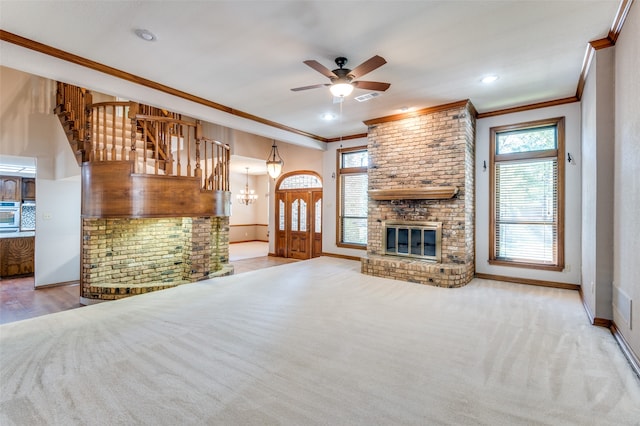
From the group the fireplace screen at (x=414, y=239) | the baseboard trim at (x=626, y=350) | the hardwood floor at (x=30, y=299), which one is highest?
the fireplace screen at (x=414, y=239)

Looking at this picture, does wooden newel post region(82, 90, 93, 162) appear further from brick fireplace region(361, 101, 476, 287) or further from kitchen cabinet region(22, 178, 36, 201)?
kitchen cabinet region(22, 178, 36, 201)

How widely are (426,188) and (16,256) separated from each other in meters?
8.80

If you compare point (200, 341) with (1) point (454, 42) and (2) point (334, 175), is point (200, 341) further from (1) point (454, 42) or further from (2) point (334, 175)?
(2) point (334, 175)

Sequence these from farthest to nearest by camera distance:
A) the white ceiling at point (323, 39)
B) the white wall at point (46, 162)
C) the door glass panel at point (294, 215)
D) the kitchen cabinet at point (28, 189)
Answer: the door glass panel at point (294, 215), the kitchen cabinet at point (28, 189), the white wall at point (46, 162), the white ceiling at point (323, 39)

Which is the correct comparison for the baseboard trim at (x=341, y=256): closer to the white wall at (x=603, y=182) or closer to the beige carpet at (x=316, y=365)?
the beige carpet at (x=316, y=365)

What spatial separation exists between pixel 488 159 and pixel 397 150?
161 cm

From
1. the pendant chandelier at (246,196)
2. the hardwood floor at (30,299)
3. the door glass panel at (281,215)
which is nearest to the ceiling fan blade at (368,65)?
the hardwood floor at (30,299)

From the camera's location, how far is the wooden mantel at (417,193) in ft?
16.9

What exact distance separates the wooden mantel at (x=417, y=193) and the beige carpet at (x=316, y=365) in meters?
1.79

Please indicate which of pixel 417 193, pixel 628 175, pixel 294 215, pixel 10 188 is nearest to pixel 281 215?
pixel 294 215

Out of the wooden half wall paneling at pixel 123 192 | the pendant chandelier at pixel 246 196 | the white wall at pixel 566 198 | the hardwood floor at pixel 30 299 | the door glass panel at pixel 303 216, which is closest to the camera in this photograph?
the wooden half wall paneling at pixel 123 192

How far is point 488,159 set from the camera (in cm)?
566

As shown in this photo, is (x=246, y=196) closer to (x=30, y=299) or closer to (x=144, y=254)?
(x=144, y=254)

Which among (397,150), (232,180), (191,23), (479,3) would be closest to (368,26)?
(479,3)
